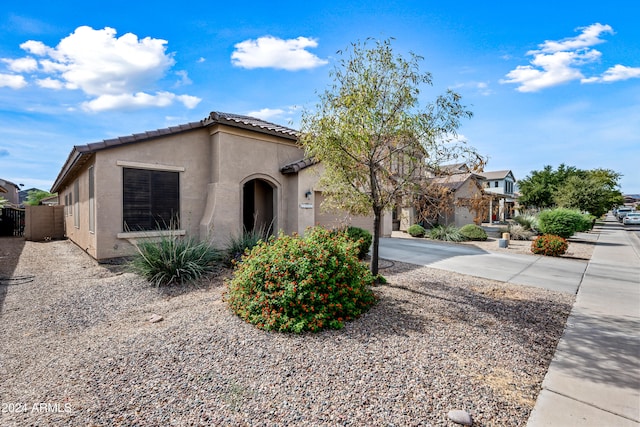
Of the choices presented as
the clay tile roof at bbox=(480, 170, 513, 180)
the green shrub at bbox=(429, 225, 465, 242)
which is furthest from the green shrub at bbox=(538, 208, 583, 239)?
the clay tile roof at bbox=(480, 170, 513, 180)

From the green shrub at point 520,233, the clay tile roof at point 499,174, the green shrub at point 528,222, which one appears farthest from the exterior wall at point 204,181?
the clay tile roof at point 499,174

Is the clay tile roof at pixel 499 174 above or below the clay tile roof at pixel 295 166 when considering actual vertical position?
above

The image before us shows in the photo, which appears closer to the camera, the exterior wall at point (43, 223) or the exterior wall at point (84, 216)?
the exterior wall at point (84, 216)

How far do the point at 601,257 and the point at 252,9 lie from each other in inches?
607

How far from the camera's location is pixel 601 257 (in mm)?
11945

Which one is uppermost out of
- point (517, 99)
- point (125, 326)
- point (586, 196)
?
point (517, 99)

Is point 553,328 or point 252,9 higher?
point 252,9

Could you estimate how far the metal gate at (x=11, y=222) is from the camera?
19.0 meters

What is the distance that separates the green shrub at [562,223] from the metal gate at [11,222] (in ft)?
102

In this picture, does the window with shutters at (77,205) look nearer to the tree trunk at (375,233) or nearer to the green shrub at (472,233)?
the tree trunk at (375,233)

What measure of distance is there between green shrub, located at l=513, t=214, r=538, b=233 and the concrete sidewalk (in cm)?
1291

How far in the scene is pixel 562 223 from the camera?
15.3 m

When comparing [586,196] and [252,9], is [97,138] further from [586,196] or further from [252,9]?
[586,196]

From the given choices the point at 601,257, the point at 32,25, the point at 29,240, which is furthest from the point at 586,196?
the point at 29,240
